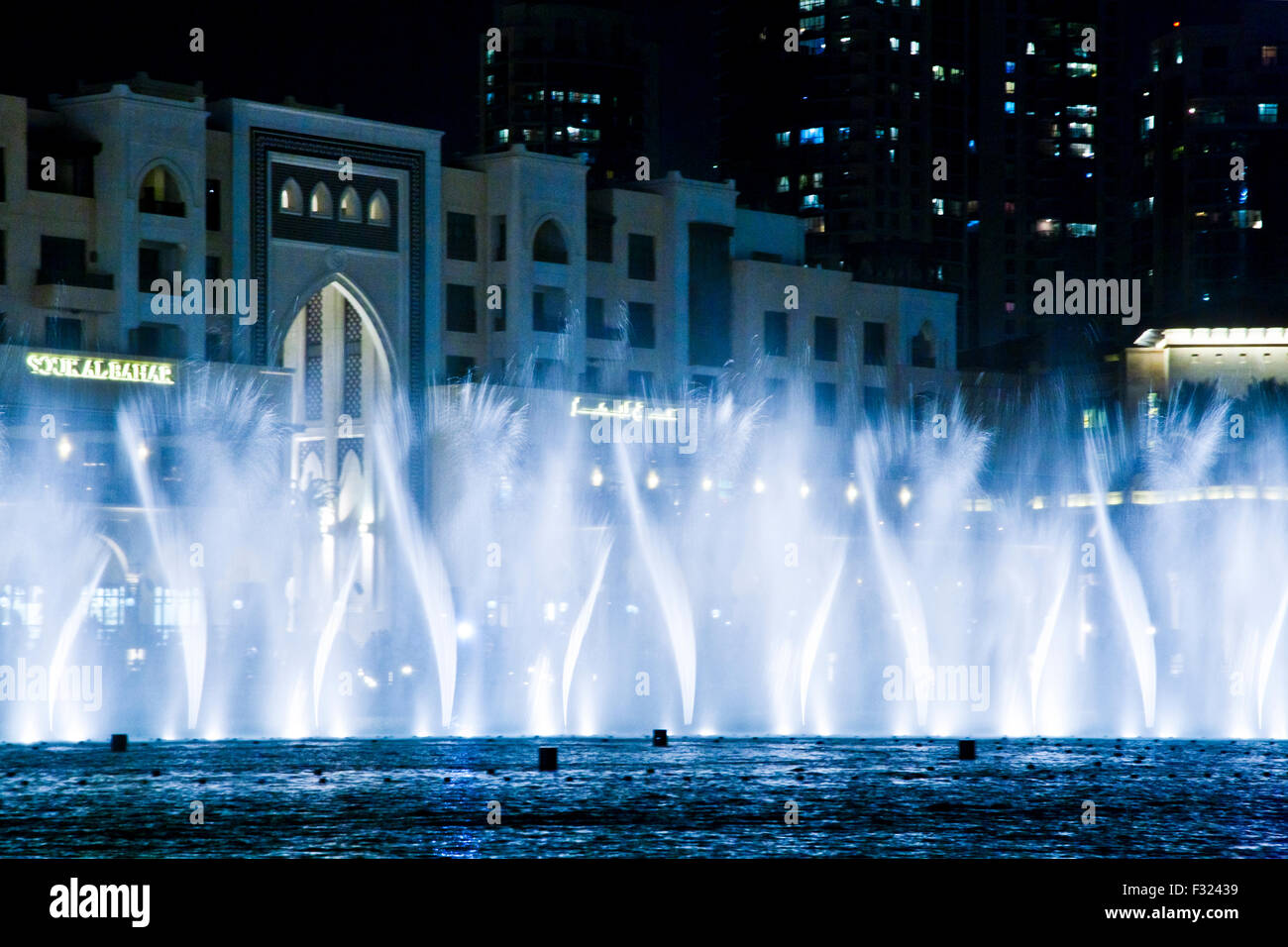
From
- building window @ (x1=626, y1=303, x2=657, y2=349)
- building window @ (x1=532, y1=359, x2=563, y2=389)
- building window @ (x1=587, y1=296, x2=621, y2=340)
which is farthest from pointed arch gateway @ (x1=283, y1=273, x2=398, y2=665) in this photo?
building window @ (x1=626, y1=303, x2=657, y2=349)

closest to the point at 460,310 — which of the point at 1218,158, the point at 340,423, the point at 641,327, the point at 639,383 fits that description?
the point at 340,423

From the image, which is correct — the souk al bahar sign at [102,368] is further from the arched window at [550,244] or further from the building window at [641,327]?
the building window at [641,327]

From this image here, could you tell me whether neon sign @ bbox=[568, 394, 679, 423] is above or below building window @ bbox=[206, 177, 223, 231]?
below

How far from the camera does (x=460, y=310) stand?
78.4 m

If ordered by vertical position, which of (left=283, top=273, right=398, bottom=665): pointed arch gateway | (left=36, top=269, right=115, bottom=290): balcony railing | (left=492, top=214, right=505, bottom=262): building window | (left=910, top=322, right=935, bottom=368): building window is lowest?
(left=283, top=273, right=398, bottom=665): pointed arch gateway

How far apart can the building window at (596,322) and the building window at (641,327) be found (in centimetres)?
86

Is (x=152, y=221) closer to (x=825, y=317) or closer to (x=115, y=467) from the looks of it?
(x=115, y=467)

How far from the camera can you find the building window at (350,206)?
75.0m

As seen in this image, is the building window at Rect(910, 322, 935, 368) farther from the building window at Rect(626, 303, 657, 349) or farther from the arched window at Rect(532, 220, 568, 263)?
the arched window at Rect(532, 220, 568, 263)

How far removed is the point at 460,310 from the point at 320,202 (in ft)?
22.5

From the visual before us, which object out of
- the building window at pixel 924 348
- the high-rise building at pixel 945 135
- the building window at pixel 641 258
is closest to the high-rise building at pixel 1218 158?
the high-rise building at pixel 945 135

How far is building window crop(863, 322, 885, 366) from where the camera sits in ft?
293

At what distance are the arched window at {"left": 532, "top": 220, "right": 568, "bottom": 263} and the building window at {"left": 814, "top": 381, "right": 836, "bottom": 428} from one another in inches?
493

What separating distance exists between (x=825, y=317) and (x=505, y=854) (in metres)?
68.3
